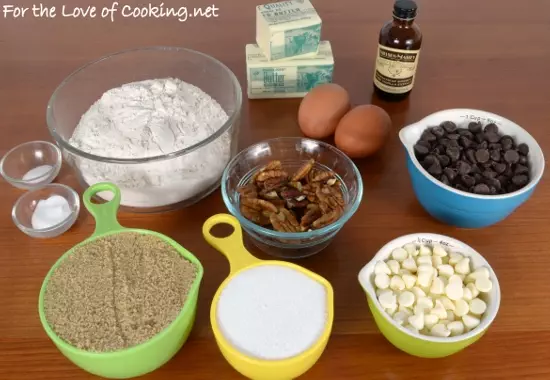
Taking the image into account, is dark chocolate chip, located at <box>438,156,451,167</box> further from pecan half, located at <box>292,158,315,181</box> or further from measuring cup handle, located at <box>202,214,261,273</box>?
measuring cup handle, located at <box>202,214,261,273</box>

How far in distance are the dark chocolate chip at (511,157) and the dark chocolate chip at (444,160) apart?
88 millimetres

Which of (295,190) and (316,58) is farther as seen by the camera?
(316,58)

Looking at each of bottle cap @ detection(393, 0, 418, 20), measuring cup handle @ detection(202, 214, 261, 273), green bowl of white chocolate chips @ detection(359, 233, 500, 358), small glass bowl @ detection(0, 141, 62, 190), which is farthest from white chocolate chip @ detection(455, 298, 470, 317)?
small glass bowl @ detection(0, 141, 62, 190)

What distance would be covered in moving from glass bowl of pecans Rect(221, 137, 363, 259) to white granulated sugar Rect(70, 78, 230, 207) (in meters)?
0.05

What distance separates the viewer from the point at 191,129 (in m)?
0.86

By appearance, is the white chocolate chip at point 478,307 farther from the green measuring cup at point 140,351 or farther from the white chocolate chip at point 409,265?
the green measuring cup at point 140,351

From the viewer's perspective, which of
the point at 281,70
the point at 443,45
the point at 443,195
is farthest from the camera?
the point at 443,45

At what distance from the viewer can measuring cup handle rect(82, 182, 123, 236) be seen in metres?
0.74

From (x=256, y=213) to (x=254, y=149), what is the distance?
141mm

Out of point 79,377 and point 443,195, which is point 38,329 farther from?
point 443,195

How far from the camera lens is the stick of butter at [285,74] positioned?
1.03m

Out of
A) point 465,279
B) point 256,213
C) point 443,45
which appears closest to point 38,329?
point 256,213

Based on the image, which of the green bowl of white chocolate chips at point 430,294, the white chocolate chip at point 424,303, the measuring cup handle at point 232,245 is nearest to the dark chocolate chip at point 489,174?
the green bowl of white chocolate chips at point 430,294

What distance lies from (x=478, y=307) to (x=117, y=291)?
46cm
